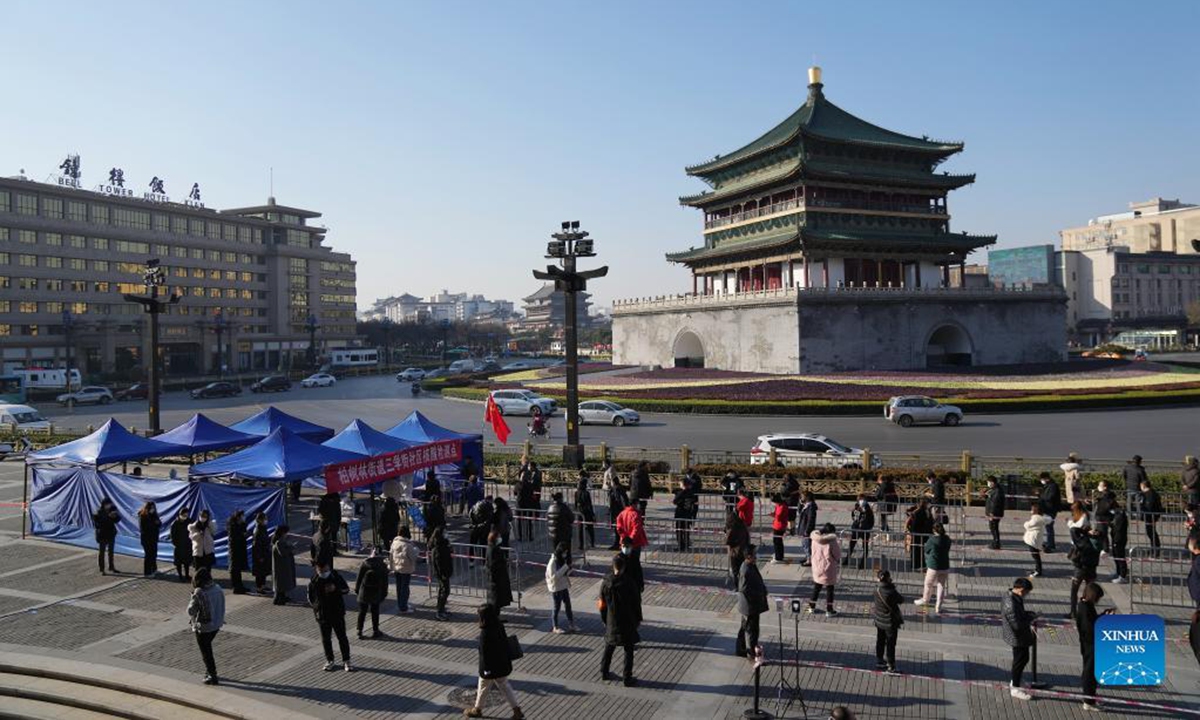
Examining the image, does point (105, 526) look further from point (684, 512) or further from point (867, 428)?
point (867, 428)

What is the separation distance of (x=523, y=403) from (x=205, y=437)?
808 inches

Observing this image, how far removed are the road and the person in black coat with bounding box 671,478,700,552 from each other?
12.1 meters

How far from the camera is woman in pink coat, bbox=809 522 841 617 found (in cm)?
1197

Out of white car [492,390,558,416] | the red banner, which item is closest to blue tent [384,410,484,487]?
the red banner

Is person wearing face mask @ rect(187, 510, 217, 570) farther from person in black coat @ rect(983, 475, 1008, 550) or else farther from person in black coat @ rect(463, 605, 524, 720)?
person in black coat @ rect(983, 475, 1008, 550)

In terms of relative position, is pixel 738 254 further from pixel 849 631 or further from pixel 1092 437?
pixel 849 631

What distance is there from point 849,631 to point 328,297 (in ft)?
355

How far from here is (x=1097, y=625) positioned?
29.0 feet

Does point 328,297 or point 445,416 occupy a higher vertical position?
point 328,297

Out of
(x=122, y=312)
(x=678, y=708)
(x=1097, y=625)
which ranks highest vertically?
(x=122, y=312)

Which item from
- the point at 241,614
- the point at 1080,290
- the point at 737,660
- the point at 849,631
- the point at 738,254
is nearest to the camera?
the point at 737,660

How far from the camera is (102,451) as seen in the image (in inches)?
720

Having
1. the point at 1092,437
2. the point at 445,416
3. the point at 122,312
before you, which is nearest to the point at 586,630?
the point at 1092,437

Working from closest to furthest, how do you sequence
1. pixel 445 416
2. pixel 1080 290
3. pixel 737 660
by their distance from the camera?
pixel 737 660, pixel 445 416, pixel 1080 290
